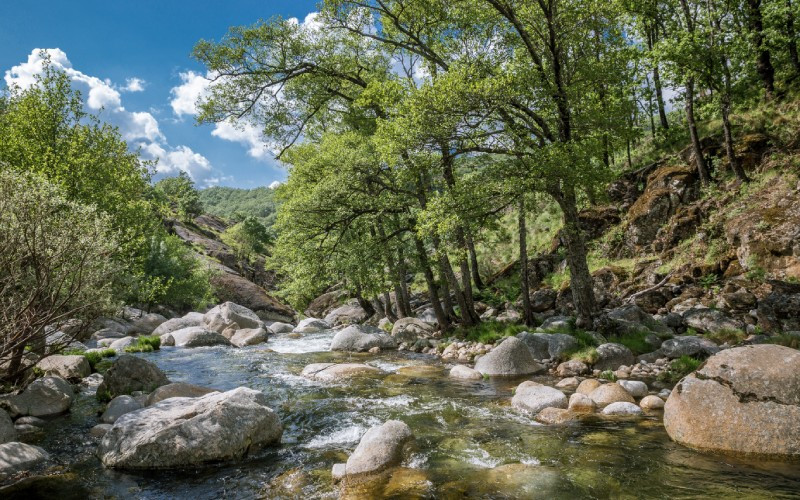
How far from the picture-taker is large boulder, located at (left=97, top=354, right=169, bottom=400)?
12.2m

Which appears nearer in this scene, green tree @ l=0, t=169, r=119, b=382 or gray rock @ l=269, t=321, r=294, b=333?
green tree @ l=0, t=169, r=119, b=382

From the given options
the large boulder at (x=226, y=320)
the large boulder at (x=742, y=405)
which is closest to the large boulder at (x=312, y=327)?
the large boulder at (x=226, y=320)

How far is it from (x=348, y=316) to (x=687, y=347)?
26588mm

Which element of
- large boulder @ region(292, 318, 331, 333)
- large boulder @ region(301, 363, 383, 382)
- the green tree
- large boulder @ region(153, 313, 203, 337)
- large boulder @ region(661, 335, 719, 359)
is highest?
the green tree

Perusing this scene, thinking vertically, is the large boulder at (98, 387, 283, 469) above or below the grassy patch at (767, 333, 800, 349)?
above

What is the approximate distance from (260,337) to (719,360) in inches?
913

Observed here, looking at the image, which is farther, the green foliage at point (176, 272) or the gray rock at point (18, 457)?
the green foliage at point (176, 272)

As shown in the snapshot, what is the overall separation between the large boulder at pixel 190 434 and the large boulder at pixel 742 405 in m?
6.94

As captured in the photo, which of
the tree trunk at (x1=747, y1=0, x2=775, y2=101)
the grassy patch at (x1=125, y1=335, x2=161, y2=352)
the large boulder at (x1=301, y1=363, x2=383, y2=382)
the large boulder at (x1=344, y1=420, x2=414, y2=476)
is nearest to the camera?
the large boulder at (x1=344, y1=420, x2=414, y2=476)

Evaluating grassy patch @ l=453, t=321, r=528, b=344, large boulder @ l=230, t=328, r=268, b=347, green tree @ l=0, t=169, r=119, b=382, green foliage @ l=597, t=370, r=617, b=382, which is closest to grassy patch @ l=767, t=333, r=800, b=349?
green foliage @ l=597, t=370, r=617, b=382

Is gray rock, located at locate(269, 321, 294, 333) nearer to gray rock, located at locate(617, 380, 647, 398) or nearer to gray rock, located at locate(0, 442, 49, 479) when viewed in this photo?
gray rock, located at locate(0, 442, 49, 479)

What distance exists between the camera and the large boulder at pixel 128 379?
12.2 m

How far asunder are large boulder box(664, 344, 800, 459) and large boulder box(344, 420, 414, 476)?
4.33 metres

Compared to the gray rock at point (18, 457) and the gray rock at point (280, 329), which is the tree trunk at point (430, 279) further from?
the gray rock at point (280, 329)
